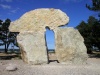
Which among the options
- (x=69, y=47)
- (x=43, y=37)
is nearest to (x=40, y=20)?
(x=43, y=37)

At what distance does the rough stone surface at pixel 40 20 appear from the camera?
641 inches

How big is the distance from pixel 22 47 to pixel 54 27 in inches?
108

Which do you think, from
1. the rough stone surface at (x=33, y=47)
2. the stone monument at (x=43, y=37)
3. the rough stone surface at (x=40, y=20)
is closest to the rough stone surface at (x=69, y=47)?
the stone monument at (x=43, y=37)

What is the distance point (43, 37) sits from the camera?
1574 cm

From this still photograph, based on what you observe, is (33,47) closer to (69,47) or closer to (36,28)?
(36,28)

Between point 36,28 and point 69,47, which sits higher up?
point 36,28

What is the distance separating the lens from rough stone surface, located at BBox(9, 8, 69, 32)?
16.3m

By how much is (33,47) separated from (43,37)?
3.30ft

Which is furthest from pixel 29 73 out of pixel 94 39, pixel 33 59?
pixel 94 39

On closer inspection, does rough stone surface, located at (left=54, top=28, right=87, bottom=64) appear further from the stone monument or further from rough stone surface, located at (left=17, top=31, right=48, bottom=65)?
rough stone surface, located at (left=17, top=31, right=48, bottom=65)

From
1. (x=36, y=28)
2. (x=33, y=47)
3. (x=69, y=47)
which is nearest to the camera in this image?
(x=33, y=47)

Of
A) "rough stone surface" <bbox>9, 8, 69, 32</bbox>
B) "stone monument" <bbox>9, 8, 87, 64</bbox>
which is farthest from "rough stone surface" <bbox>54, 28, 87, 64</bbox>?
"rough stone surface" <bbox>9, 8, 69, 32</bbox>

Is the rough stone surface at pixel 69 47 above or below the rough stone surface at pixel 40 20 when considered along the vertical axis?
below

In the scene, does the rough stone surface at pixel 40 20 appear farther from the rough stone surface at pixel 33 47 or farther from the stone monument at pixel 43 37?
the rough stone surface at pixel 33 47
